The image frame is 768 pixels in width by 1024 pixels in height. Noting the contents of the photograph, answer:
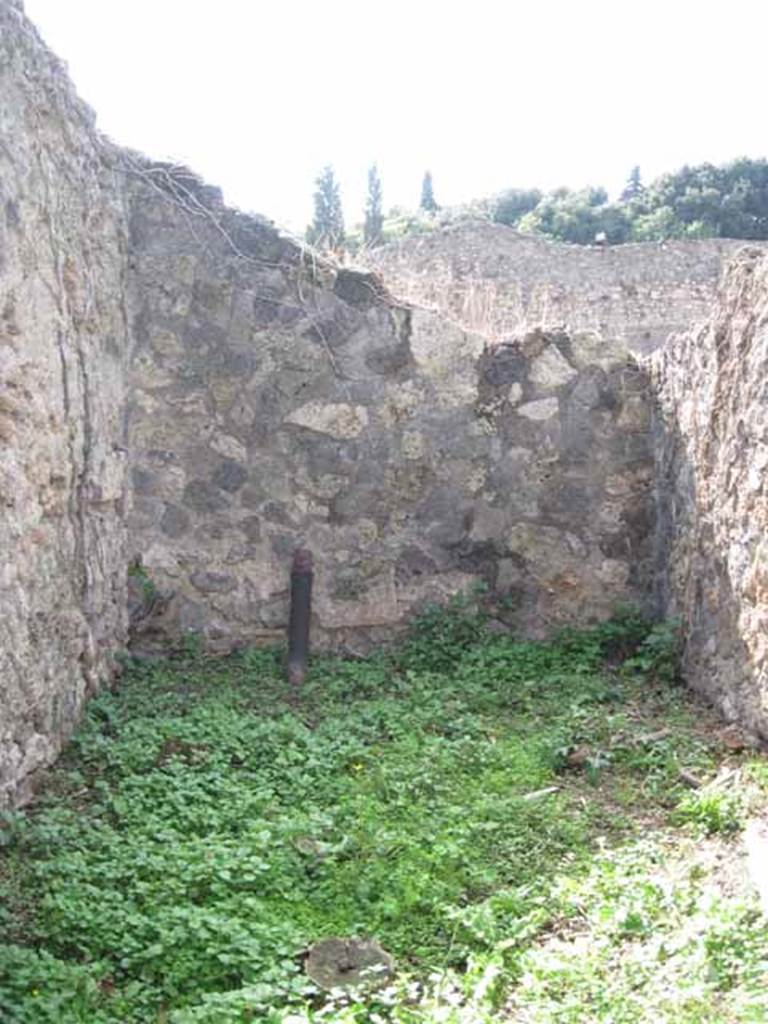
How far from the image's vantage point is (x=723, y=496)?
185 inches

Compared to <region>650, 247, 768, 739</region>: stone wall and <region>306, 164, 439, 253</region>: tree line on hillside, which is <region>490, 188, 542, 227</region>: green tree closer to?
<region>306, 164, 439, 253</region>: tree line on hillside

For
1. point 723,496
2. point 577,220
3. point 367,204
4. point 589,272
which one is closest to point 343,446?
point 723,496

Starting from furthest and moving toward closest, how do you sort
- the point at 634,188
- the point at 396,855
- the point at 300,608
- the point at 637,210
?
1. the point at 634,188
2. the point at 637,210
3. the point at 300,608
4. the point at 396,855

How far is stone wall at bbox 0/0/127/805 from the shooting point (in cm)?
389

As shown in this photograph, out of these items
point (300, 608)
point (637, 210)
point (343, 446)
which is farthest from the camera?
point (637, 210)

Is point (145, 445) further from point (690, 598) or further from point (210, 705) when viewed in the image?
point (690, 598)

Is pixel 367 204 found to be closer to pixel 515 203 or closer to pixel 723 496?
pixel 515 203

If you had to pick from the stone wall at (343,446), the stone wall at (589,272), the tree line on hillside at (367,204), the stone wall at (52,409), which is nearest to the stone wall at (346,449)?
the stone wall at (343,446)

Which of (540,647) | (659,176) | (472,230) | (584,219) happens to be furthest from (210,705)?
(659,176)

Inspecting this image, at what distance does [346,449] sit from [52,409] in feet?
6.19

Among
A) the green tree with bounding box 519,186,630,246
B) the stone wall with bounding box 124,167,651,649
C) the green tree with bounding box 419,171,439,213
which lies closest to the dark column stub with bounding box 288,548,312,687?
the stone wall with bounding box 124,167,651,649

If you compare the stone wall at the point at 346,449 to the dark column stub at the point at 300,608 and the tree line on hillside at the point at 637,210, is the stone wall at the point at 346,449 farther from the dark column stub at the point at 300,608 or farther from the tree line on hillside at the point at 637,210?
the tree line on hillside at the point at 637,210

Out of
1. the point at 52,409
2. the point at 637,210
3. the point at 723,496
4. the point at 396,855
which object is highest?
the point at 637,210

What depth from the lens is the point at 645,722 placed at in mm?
4602
